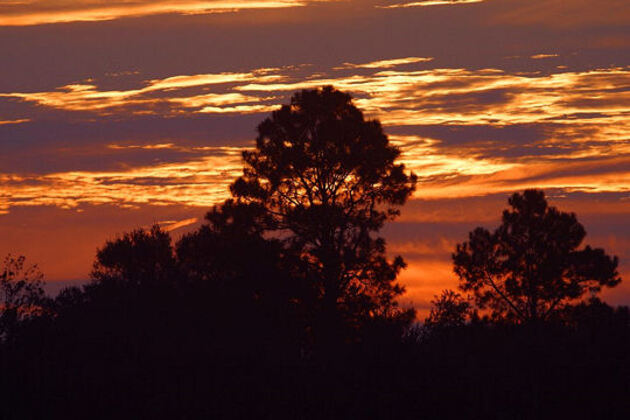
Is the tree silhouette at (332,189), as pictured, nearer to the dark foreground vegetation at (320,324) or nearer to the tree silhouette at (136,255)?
the dark foreground vegetation at (320,324)

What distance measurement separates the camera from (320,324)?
2168 inches

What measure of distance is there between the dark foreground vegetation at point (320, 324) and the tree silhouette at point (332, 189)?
77 mm

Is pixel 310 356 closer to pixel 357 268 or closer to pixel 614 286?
pixel 357 268

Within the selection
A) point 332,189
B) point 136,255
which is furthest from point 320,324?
point 136,255

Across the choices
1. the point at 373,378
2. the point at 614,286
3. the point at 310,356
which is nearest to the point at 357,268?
the point at 310,356

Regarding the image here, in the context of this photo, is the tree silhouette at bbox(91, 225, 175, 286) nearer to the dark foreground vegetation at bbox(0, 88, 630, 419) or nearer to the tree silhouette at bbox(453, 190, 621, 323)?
the dark foreground vegetation at bbox(0, 88, 630, 419)

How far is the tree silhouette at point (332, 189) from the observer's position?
55312 mm

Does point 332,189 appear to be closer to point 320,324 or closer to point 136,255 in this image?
point 320,324

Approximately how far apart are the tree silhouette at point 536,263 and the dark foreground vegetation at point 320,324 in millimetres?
91

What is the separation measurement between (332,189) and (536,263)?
66.3 ft

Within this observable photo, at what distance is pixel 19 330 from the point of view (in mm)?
48250

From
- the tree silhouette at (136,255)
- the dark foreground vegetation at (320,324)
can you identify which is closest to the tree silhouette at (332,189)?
the dark foreground vegetation at (320,324)

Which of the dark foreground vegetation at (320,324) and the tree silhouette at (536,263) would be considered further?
the tree silhouette at (536,263)

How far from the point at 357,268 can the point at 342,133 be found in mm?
6911
